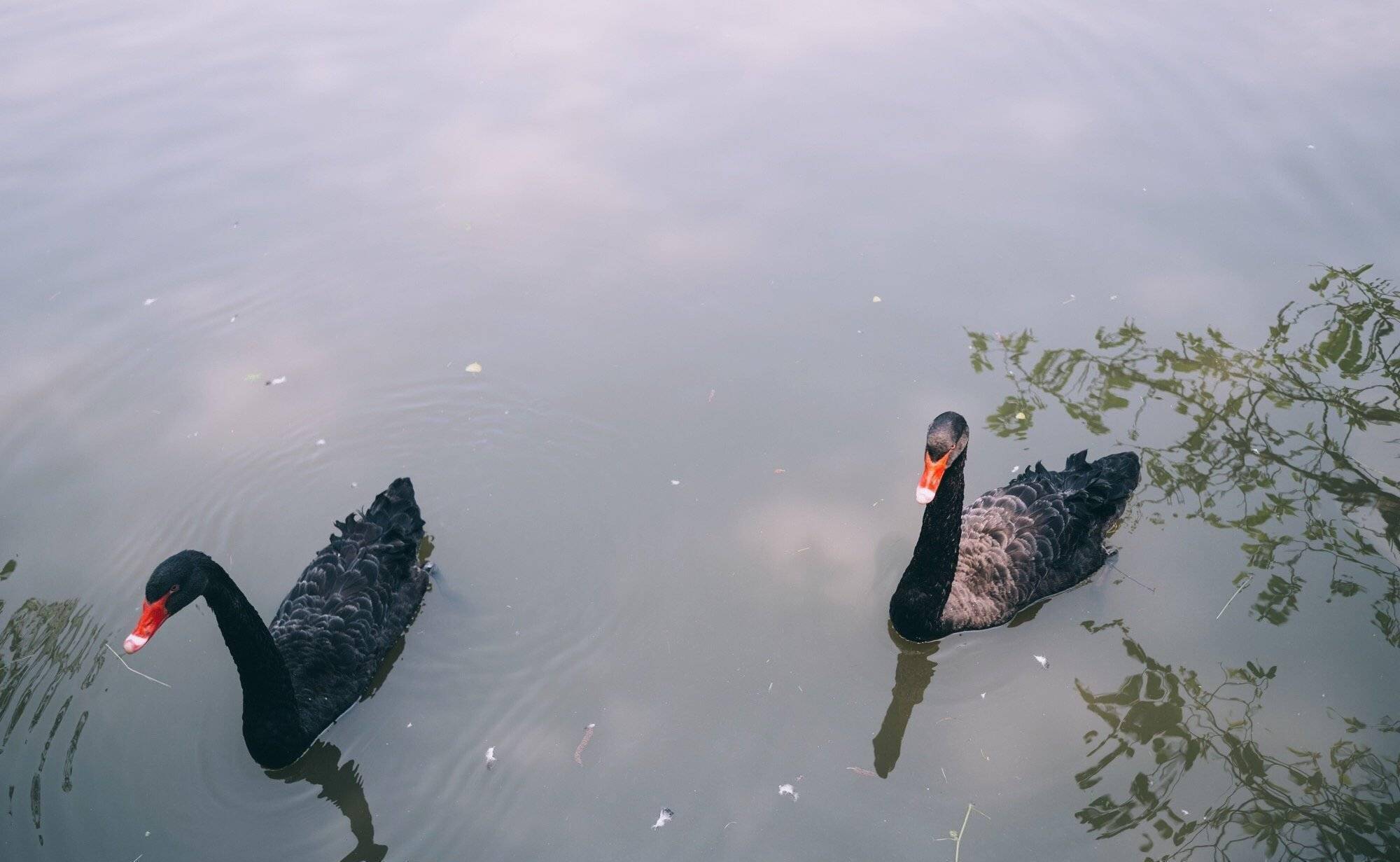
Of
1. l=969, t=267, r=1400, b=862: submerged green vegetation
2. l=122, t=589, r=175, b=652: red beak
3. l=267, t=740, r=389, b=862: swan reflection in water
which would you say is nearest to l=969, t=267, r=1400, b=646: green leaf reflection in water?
l=969, t=267, r=1400, b=862: submerged green vegetation

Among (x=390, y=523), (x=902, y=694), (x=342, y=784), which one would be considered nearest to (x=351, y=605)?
(x=390, y=523)

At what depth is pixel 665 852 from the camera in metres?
4.64

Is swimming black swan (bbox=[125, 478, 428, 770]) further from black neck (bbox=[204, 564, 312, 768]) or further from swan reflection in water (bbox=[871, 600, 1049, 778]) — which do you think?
swan reflection in water (bbox=[871, 600, 1049, 778])

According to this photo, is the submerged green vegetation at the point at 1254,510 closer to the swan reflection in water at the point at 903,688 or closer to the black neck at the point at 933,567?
the swan reflection in water at the point at 903,688

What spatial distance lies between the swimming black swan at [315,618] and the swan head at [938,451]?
9.16 feet

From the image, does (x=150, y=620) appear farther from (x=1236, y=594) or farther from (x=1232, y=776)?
(x=1236, y=594)

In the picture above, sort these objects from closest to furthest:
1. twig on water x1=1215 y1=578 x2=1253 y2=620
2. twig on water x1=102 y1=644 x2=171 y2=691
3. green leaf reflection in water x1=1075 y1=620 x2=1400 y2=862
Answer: green leaf reflection in water x1=1075 y1=620 x2=1400 y2=862 < twig on water x1=102 y1=644 x2=171 y2=691 < twig on water x1=1215 y1=578 x2=1253 y2=620

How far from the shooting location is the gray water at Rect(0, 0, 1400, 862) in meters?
4.90

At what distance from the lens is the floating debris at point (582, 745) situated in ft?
16.4

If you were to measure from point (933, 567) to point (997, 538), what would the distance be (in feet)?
2.02

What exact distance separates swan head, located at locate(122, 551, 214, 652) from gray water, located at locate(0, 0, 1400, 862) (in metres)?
1.11

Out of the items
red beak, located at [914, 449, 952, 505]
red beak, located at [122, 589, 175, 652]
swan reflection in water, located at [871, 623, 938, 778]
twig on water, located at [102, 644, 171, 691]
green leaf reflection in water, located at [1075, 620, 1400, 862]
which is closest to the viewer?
red beak, located at [122, 589, 175, 652]

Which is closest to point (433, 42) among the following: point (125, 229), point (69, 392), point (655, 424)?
point (125, 229)

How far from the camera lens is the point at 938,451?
479 cm
